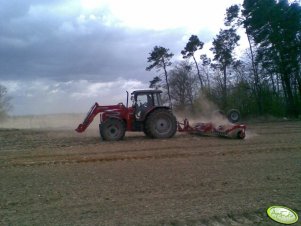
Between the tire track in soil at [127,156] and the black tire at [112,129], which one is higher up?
the black tire at [112,129]

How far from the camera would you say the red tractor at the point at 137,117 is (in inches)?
656

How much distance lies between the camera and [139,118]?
1694cm

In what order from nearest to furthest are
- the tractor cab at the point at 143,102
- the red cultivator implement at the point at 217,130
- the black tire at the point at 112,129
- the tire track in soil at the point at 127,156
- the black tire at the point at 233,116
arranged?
the tire track in soil at the point at 127,156 < the red cultivator implement at the point at 217,130 < the black tire at the point at 112,129 < the tractor cab at the point at 143,102 < the black tire at the point at 233,116

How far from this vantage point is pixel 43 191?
7484mm

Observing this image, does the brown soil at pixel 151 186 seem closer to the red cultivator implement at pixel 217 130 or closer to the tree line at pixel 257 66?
the red cultivator implement at pixel 217 130

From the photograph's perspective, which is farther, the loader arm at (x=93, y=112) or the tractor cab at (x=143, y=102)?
the tractor cab at (x=143, y=102)

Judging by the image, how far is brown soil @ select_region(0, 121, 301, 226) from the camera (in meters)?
5.77

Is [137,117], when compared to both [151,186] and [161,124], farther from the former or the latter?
[151,186]

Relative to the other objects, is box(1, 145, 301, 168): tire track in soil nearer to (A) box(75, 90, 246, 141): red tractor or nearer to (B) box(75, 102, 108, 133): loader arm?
(A) box(75, 90, 246, 141): red tractor

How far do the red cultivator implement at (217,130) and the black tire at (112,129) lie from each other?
10.9 ft

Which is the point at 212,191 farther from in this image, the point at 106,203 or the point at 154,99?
the point at 154,99

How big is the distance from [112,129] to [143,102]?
1907mm

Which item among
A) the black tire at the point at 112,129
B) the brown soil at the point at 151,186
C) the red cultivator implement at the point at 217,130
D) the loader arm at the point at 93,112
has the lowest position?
the brown soil at the point at 151,186

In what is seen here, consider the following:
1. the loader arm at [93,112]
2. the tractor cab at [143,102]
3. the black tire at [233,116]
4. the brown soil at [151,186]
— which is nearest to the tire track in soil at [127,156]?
the brown soil at [151,186]
